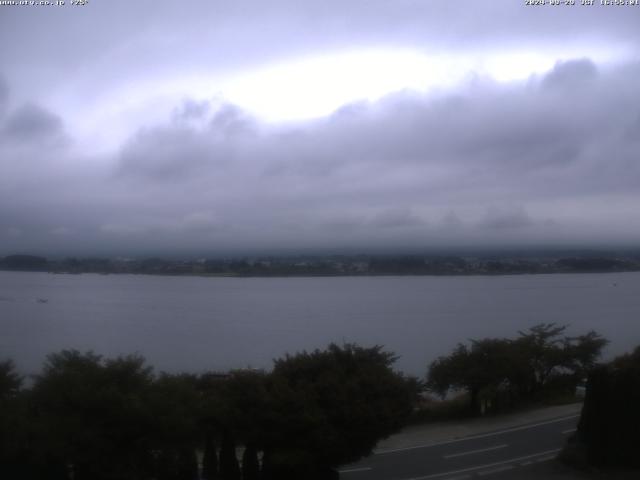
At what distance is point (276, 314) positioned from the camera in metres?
40.9

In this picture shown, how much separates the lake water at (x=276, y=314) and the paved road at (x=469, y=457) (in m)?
10.4

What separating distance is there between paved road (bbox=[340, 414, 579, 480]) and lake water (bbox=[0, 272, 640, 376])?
10395 millimetres

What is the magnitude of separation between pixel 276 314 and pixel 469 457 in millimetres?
26409

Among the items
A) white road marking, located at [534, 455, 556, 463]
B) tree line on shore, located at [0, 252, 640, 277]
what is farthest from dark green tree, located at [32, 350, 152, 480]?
tree line on shore, located at [0, 252, 640, 277]

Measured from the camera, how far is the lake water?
28484 mm

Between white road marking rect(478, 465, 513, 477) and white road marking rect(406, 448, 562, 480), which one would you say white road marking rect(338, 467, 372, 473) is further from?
white road marking rect(478, 465, 513, 477)

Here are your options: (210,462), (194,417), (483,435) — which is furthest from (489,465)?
(194,417)

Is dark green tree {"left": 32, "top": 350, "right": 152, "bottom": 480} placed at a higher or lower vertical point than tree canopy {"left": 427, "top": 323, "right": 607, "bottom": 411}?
higher

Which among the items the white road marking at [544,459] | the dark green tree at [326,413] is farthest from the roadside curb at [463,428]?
the dark green tree at [326,413]

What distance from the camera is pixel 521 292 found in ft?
190

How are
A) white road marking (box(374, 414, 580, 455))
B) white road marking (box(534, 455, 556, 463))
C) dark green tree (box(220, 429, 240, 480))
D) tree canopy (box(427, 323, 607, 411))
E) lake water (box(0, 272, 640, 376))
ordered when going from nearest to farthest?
dark green tree (box(220, 429, 240, 480)), white road marking (box(534, 455, 556, 463)), white road marking (box(374, 414, 580, 455)), tree canopy (box(427, 323, 607, 411)), lake water (box(0, 272, 640, 376))

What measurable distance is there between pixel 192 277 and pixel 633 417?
4706 centimetres

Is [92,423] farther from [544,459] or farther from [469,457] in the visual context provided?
[544,459]

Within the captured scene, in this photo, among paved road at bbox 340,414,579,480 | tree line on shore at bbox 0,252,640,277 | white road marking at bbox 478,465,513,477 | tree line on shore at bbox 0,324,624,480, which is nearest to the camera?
tree line on shore at bbox 0,324,624,480
